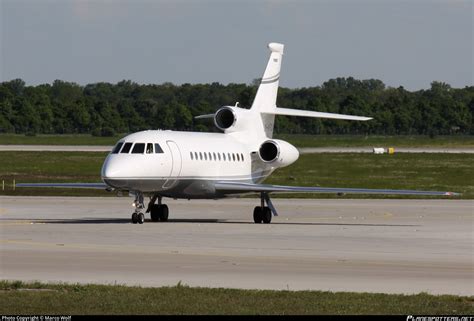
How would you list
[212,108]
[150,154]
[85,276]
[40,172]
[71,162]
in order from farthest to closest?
[212,108], [71,162], [40,172], [150,154], [85,276]

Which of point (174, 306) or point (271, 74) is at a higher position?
point (271, 74)

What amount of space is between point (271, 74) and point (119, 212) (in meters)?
7.30

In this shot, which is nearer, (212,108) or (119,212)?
(119,212)

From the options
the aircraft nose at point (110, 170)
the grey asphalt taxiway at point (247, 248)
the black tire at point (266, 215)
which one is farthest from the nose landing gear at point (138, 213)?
the black tire at point (266, 215)

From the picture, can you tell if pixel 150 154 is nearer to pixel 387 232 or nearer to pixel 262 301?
pixel 387 232

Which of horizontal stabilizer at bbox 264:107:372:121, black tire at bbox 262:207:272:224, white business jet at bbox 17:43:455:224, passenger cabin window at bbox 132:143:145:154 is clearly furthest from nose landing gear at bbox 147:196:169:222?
horizontal stabilizer at bbox 264:107:372:121

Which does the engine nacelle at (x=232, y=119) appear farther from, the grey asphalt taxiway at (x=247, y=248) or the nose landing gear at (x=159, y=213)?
the nose landing gear at (x=159, y=213)

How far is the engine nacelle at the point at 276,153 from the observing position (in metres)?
39.5

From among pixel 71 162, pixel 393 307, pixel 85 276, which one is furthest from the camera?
pixel 71 162

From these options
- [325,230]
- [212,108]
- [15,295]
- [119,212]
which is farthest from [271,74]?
[212,108]

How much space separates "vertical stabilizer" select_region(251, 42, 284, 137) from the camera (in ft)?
136

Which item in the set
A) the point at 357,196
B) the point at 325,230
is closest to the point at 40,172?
the point at 357,196

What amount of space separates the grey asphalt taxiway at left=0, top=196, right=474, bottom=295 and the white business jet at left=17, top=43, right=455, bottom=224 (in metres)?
1.00

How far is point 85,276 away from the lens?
20469 millimetres
